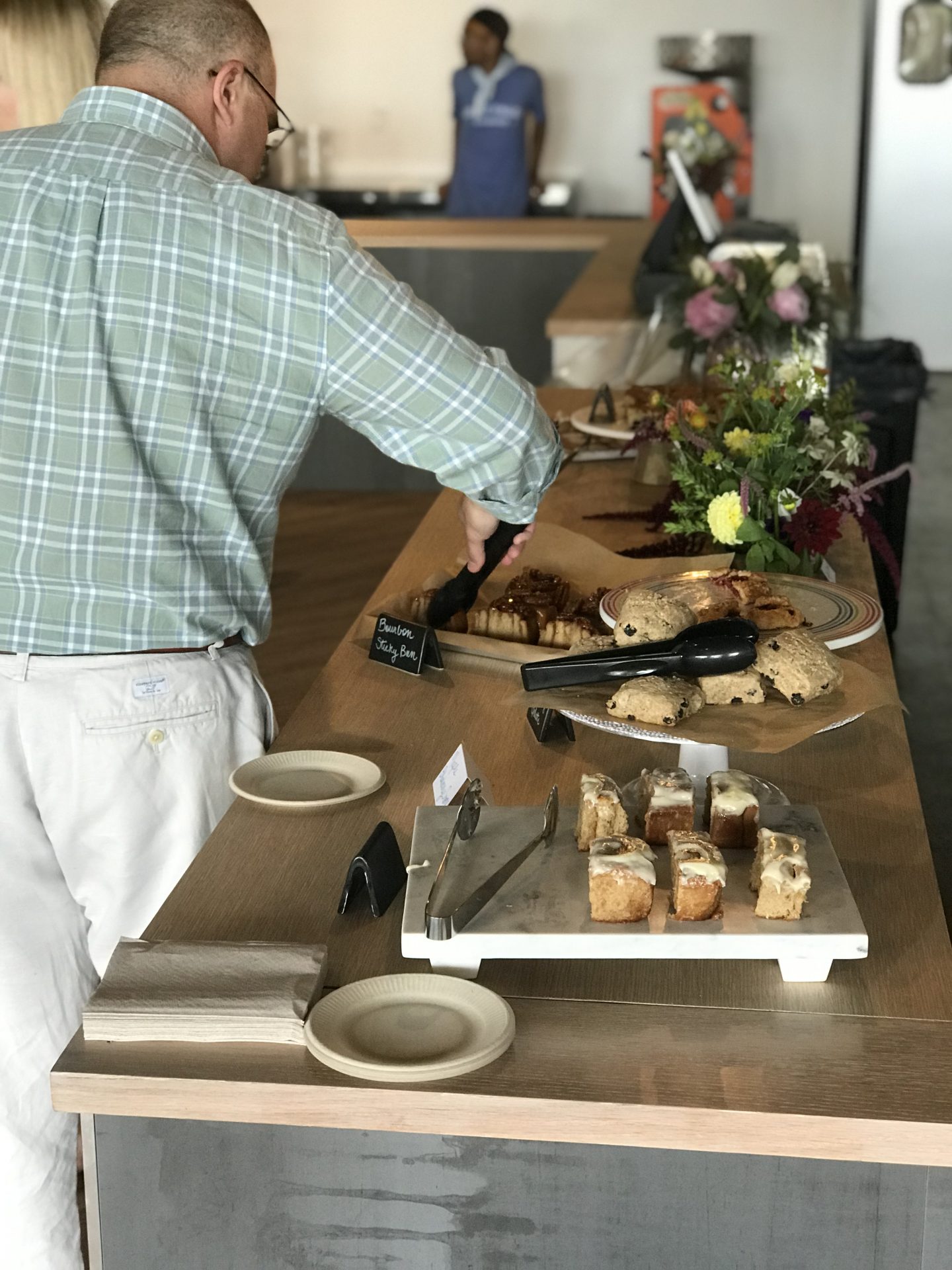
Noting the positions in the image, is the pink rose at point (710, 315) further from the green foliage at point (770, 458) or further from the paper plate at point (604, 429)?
the green foliage at point (770, 458)

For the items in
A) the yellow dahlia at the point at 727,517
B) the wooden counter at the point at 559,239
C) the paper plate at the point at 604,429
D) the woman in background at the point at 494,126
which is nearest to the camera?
the yellow dahlia at the point at 727,517

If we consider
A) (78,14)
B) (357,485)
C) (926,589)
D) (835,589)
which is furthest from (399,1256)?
(357,485)

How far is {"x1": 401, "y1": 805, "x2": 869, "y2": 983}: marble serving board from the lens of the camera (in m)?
1.08

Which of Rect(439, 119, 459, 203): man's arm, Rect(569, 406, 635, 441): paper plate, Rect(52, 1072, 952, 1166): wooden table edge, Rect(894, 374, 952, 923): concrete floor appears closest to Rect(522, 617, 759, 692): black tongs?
Rect(52, 1072, 952, 1166): wooden table edge

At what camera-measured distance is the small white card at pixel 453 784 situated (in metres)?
1.40

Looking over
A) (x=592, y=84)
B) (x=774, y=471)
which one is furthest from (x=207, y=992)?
(x=592, y=84)

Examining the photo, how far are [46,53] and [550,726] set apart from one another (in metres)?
0.98

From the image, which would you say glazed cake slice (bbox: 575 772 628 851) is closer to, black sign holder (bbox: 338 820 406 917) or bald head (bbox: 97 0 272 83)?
black sign holder (bbox: 338 820 406 917)

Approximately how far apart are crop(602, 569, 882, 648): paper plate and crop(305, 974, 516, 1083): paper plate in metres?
0.65

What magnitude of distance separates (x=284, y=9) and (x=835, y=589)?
29.2 feet

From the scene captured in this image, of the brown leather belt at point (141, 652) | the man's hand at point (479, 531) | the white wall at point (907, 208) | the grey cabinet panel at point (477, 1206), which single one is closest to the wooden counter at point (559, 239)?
the white wall at point (907, 208)

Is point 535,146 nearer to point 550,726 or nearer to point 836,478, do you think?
point 836,478

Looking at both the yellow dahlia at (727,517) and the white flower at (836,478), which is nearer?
the yellow dahlia at (727,517)

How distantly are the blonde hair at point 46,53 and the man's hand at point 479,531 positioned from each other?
26.3 inches
